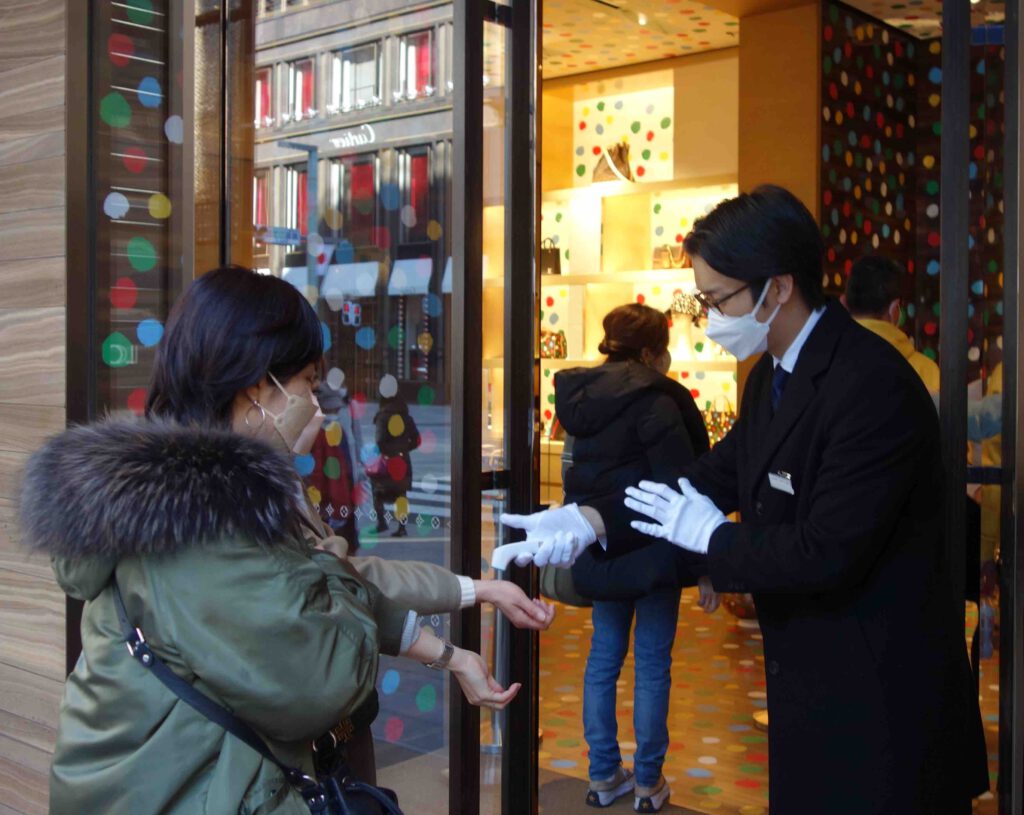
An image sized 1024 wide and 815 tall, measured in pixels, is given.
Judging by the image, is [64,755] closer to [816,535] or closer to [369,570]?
[369,570]

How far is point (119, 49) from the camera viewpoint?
2.95 meters

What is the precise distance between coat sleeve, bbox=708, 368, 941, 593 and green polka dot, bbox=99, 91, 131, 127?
189 cm

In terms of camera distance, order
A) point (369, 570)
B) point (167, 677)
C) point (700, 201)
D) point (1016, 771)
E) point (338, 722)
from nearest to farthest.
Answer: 1. point (167, 677)
2. point (338, 722)
3. point (369, 570)
4. point (1016, 771)
5. point (700, 201)

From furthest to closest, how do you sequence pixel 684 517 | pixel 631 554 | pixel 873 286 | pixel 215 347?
1. pixel 631 554
2. pixel 873 286
3. pixel 684 517
4. pixel 215 347

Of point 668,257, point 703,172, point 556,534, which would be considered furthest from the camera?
point 668,257

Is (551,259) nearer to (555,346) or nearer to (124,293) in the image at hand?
(555,346)

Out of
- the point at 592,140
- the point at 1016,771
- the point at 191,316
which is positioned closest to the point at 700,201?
the point at 592,140

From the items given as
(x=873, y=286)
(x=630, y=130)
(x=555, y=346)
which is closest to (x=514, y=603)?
(x=873, y=286)

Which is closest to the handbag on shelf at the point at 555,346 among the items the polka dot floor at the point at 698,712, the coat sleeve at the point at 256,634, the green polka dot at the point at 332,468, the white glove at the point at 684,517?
the polka dot floor at the point at 698,712

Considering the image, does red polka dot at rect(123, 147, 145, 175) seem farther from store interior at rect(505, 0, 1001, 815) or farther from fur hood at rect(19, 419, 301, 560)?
store interior at rect(505, 0, 1001, 815)

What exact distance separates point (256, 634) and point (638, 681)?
8.88 ft

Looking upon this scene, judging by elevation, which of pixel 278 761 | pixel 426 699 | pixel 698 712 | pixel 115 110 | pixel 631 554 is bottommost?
pixel 698 712

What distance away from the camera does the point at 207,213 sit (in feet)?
10.1

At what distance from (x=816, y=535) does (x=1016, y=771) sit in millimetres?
763
